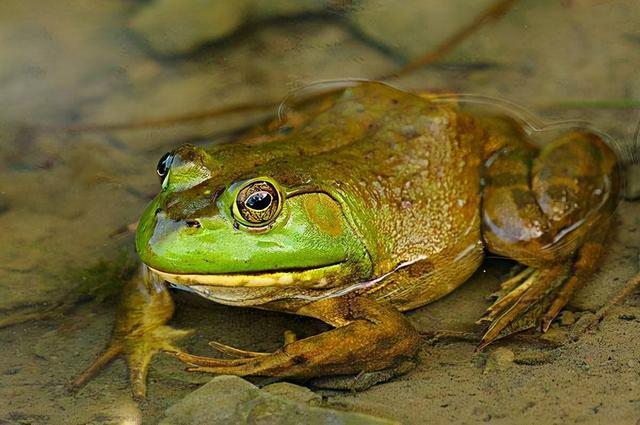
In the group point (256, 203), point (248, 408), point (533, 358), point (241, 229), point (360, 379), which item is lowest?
point (360, 379)

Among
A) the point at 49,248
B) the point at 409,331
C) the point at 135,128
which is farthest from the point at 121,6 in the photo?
the point at 409,331

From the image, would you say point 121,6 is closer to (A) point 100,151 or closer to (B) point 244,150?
(A) point 100,151

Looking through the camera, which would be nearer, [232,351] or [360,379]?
[360,379]

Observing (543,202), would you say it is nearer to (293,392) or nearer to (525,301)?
(525,301)

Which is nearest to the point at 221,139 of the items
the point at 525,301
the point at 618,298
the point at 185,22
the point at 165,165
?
the point at 185,22

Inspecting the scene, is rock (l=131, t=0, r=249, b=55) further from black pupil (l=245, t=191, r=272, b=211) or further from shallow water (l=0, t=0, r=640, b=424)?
black pupil (l=245, t=191, r=272, b=211)

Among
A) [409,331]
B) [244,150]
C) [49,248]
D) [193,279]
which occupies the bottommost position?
[49,248]
